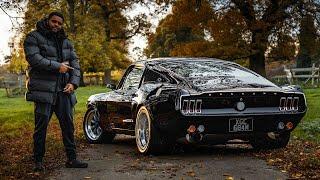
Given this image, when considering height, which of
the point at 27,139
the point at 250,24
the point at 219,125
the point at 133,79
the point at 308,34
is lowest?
the point at 27,139

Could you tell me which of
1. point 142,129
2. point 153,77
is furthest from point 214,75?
point 142,129

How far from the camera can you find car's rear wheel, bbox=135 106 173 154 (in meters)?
8.04

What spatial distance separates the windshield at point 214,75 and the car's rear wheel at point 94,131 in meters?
2.03

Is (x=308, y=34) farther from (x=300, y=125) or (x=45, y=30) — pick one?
(x=45, y=30)

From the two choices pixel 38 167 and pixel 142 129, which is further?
pixel 142 129

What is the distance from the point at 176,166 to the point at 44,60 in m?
2.06

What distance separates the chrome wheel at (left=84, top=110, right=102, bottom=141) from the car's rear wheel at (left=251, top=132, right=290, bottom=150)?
3.02 m

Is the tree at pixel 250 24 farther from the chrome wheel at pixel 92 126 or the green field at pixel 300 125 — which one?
the chrome wheel at pixel 92 126

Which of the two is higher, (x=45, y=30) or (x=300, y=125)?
(x=45, y=30)

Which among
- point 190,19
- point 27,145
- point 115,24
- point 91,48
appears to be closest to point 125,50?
point 115,24

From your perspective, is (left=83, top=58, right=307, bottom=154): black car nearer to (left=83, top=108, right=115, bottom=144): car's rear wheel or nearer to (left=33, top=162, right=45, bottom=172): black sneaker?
(left=83, top=108, right=115, bottom=144): car's rear wheel

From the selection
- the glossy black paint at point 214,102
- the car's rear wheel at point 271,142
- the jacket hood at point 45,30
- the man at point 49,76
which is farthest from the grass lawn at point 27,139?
the jacket hood at point 45,30

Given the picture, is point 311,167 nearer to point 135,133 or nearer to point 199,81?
point 199,81

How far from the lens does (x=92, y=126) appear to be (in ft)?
35.8
